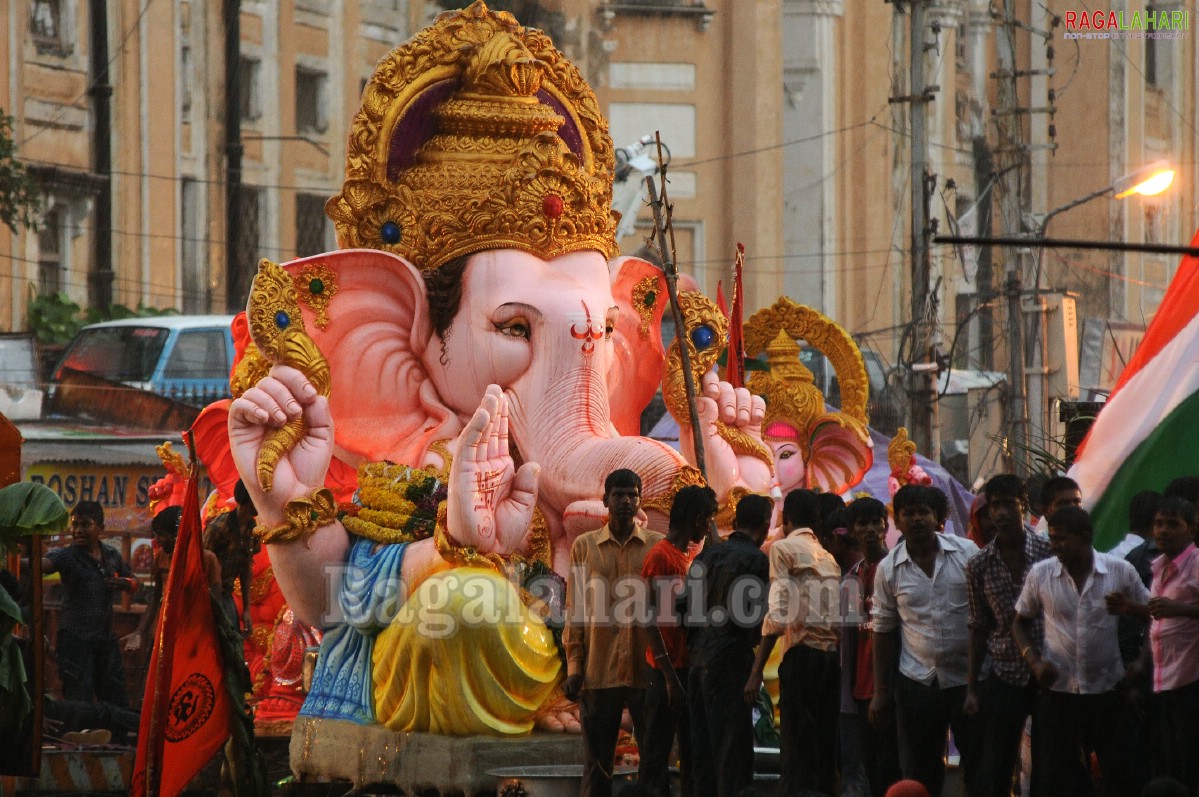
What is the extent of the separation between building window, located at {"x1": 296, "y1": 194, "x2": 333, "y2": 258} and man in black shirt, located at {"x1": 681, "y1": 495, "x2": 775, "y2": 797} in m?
19.2

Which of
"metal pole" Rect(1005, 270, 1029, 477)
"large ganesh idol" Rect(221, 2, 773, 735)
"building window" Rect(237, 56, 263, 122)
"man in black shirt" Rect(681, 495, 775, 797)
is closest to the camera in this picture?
"man in black shirt" Rect(681, 495, 775, 797)

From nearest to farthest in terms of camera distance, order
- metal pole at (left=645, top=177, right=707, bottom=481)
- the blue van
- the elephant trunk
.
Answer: the elephant trunk
metal pole at (left=645, top=177, right=707, bottom=481)
the blue van

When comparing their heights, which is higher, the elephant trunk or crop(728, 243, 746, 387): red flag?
crop(728, 243, 746, 387): red flag

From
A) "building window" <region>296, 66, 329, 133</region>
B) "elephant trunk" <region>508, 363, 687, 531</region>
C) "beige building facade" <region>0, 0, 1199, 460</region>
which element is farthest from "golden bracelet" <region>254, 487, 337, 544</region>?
"building window" <region>296, 66, 329, 133</region>

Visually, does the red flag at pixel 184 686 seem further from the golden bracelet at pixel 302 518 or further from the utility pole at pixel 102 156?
the utility pole at pixel 102 156

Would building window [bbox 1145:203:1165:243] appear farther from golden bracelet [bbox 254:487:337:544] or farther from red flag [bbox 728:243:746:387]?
golden bracelet [bbox 254:487:337:544]

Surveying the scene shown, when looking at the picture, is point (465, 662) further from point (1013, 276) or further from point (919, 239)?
point (1013, 276)

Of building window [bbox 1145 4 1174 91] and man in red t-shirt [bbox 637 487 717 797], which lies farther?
building window [bbox 1145 4 1174 91]

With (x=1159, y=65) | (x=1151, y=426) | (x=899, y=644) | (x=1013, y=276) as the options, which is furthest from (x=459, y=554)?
(x=1159, y=65)

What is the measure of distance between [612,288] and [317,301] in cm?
168

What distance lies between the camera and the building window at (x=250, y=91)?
2653cm

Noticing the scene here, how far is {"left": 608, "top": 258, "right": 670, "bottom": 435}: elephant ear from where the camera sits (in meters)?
12.1

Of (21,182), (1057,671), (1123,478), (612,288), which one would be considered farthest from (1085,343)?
(1057,671)

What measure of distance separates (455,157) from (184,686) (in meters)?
3.40
